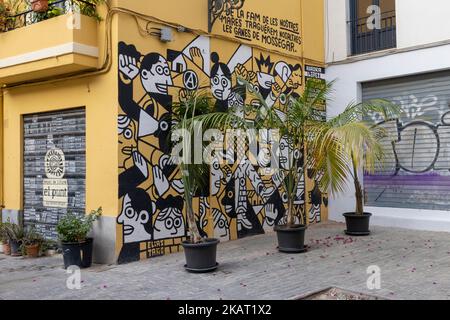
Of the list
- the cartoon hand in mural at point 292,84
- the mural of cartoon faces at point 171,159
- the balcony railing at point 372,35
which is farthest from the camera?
the cartoon hand in mural at point 292,84

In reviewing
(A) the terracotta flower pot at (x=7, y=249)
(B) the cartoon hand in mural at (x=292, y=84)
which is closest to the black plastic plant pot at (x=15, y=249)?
(A) the terracotta flower pot at (x=7, y=249)

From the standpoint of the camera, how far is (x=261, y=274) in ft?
21.6

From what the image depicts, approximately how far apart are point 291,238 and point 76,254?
3.40m

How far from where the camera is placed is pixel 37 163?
8.87 metres

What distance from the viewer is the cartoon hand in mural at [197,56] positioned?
8.62 metres

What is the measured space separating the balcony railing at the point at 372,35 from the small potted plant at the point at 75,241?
732 cm

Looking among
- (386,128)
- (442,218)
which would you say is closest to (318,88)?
(386,128)

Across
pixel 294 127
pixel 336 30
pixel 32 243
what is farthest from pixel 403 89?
pixel 32 243

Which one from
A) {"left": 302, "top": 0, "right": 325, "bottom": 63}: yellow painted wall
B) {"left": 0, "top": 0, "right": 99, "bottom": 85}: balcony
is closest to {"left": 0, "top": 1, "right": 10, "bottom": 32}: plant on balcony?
{"left": 0, "top": 0, "right": 99, "bottom": 85}: balcony

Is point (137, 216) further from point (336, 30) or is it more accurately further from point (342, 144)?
point (336, 30)

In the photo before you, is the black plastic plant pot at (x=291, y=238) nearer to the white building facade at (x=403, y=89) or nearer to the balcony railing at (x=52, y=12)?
the white building facade at (x=403, y=89)

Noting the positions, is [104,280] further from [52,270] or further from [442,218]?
[442,218]

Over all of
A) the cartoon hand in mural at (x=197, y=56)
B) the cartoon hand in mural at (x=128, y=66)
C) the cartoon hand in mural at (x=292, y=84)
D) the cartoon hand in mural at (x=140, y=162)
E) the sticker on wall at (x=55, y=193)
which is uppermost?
the cartoon hand in mural at (x=197, y=56)
